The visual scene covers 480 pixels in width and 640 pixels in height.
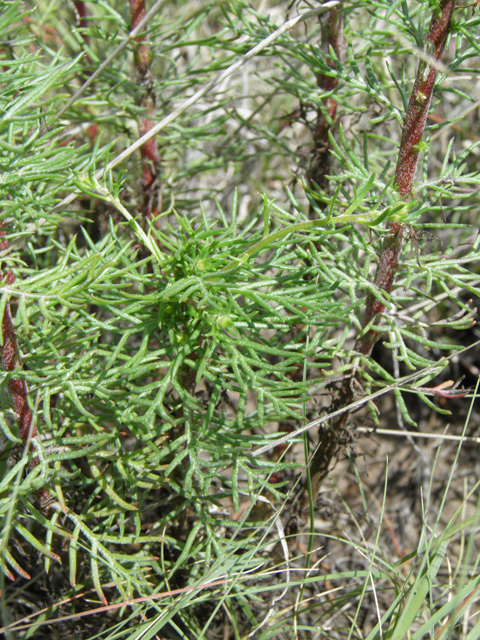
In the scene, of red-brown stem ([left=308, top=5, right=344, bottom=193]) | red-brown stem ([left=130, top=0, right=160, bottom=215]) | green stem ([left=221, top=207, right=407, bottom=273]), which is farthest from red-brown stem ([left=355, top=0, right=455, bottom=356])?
red-brown stem ([left=130, top=0, right=160, bottom=215])

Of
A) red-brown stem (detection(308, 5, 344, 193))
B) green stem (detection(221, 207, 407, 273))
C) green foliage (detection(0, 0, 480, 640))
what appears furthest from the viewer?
red-brown stem (detection(308, 5, 344, 193))

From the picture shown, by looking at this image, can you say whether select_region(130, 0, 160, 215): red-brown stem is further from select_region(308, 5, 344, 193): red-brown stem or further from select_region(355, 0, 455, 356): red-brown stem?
select_region(355, 0, 455, 356): red-brown stem

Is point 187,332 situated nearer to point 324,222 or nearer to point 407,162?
point 324,222

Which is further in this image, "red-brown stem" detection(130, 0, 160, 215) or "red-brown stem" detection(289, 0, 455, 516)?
"red-brown stem" detection(130, 0, 160, 215)

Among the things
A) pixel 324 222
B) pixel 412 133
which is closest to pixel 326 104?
pixel 412 133

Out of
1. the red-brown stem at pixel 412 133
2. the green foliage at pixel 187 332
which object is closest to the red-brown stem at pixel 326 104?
the green foliage at pixel 187 332
